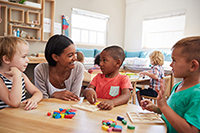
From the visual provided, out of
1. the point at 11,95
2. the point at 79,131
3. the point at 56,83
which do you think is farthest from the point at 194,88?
the point at 56,83

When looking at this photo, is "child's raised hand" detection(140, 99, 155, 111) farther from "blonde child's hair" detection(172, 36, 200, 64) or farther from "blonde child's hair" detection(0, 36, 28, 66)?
"blonde child's hair" detection(0, 36, 28, 66)

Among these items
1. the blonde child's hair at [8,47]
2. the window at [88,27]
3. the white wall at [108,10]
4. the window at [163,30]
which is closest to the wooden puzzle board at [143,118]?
the blonde child's hair at [8,47]

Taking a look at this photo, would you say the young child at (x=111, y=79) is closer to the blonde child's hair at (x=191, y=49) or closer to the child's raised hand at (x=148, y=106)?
the child's raised hand at (x=148, y=106)

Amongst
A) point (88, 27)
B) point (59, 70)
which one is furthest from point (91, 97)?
point (88, 27)

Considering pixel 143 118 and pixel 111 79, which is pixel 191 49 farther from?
pixel 111 79

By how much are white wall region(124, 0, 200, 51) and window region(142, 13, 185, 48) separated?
0.21 metres

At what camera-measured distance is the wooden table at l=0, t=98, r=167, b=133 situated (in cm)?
70

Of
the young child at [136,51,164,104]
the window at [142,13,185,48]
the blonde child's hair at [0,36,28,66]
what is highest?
the window at [142,13,185,48]

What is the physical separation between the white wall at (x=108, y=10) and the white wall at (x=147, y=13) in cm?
30

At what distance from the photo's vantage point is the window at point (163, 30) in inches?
237

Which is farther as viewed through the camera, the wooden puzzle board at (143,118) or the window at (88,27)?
the window at (88,27)

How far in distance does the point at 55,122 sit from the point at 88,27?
6.21 m

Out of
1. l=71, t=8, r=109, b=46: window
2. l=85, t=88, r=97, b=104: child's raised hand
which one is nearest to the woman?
l=85, t=88, r=97, b=104: child's raised hand

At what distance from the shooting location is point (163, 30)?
6.38 m
